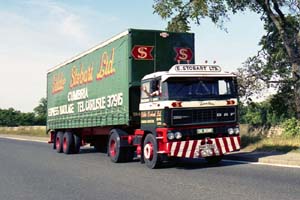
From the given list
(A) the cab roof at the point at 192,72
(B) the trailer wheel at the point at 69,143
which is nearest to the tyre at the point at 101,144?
(B) the trailer wheel at the point at 69,143

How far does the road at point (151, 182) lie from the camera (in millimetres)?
9055

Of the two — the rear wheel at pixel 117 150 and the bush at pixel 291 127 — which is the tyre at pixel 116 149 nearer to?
the rear wheel at pixel 117 150

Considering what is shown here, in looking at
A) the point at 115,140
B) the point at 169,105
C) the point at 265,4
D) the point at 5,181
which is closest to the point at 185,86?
the point at 169,105

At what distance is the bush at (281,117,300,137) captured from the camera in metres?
18.5

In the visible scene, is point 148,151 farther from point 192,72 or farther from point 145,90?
point 192,72

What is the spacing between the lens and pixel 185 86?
13062 millimetres

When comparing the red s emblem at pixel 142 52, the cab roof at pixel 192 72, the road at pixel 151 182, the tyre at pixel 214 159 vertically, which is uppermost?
the red s emblem at pixel 142 52

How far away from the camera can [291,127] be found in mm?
18844

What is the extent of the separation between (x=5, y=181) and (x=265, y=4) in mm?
15051

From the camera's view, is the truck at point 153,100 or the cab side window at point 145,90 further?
the cab side window at point 145,90

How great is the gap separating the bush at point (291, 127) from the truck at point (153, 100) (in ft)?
17.7

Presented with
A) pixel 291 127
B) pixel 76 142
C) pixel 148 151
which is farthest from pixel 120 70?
pixel 291 127

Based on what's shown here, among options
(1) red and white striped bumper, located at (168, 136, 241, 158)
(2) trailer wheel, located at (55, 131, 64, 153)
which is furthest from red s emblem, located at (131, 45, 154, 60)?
(2) trailer wheel, located at (55, 131, 64, 153)

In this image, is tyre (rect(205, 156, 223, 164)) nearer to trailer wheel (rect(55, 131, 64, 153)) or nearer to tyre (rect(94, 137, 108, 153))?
tyre (rect(94, 137, 108, 153))
